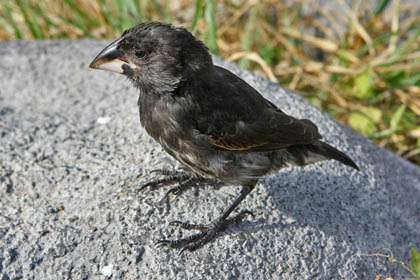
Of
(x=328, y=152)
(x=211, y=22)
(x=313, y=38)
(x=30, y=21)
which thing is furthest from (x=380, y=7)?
(x=30, y=21)

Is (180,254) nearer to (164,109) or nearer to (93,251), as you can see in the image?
(93,251)

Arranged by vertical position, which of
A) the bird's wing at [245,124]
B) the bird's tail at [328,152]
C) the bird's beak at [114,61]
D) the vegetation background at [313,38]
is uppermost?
the bird's beak at [114,61]

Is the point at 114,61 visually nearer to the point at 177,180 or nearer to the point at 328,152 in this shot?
the point at 177,180

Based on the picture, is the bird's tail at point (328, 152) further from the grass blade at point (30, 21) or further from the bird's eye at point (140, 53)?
the grass blade at point (30, 21)

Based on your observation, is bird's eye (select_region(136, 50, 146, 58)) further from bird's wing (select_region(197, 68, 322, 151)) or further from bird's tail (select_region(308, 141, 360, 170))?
bird's tail (select_region(308, 141, 360, 170))

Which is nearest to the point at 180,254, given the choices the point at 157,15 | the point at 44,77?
the point at 44,77

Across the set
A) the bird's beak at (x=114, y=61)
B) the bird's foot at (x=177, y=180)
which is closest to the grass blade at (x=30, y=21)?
the bird's beak at (x=114, y=61)
